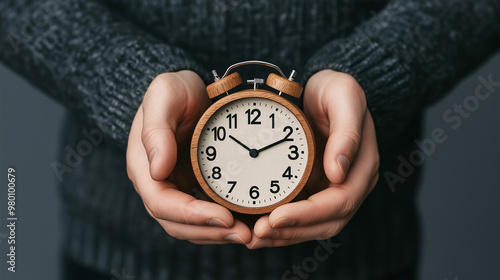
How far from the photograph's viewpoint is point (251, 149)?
866 mm

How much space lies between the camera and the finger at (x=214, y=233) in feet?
2.57

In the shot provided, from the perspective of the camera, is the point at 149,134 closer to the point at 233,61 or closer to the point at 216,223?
the point at 216,223

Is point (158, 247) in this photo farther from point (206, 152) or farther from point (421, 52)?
point (421, 52)

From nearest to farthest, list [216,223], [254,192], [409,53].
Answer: [216,223] → [254,192] → [409,53]

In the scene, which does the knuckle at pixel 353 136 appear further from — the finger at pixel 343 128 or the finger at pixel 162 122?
the finger at pixel 162 122

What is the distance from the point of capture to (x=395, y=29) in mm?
1061

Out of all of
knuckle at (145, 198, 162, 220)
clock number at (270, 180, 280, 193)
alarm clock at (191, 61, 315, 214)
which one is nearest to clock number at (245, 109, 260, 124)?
alarm clock at (191, 61, 315, 214)

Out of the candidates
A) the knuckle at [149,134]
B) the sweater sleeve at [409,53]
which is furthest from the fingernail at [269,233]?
the sweater sleeve at [409,53]

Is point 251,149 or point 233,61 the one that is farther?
point 233,61

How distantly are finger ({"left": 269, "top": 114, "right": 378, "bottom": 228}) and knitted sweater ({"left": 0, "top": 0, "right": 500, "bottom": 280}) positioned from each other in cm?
15

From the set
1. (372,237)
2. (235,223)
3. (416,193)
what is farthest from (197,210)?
(416,193)

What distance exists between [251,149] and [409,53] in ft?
1.35

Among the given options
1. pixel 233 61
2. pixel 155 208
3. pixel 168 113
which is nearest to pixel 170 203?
pixel 155 208

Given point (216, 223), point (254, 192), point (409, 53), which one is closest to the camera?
point (216, 223)
